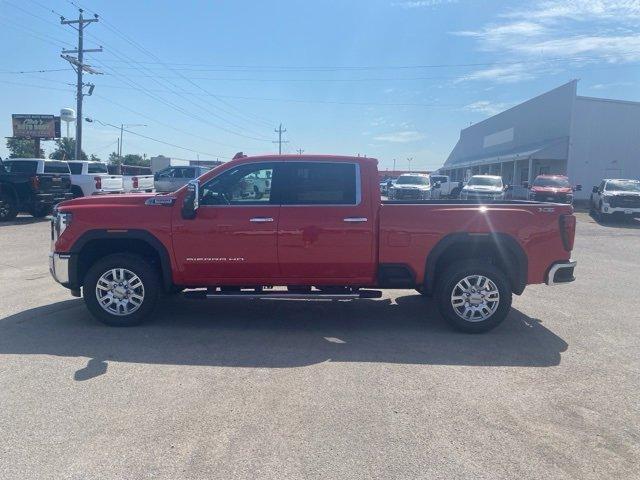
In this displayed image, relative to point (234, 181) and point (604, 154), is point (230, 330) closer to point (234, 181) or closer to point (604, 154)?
point (234, 181)

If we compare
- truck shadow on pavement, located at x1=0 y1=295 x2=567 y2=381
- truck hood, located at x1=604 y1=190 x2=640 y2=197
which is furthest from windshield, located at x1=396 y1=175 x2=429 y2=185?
truck shadow on pavement, located at x1=0 y1=295 x2=567 y2=381

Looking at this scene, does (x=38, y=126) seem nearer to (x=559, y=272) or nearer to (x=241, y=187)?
(x=241, y=187)

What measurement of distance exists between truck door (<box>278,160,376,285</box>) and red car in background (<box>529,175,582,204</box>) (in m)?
21.5

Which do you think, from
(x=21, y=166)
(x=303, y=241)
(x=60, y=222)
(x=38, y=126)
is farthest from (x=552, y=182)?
(x=38, y=126)

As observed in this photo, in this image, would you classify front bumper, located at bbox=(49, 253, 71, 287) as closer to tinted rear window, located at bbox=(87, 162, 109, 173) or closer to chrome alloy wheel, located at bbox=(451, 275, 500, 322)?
chrome alloy wheel, located at bbox=(451, 275, 500, 322)

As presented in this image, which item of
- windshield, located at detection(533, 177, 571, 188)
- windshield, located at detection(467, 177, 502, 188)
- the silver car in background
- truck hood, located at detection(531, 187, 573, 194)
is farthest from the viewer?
the silver car in background

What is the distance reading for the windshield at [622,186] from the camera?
23797 millimetres

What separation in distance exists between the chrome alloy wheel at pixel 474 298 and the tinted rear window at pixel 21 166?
17903mm

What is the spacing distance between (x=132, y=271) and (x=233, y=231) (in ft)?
4.16

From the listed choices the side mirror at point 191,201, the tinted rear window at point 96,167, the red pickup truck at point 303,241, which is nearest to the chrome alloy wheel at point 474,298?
the red pickup truck at point 303,241

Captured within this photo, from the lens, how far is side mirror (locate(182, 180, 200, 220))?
20.0ft

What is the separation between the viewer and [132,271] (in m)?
6.27

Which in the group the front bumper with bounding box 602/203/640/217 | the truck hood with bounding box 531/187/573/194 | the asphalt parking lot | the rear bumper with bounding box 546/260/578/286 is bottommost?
the asphalt parking lot

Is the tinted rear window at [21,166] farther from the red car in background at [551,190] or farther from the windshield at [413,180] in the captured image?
the red car in background at [551,190]
